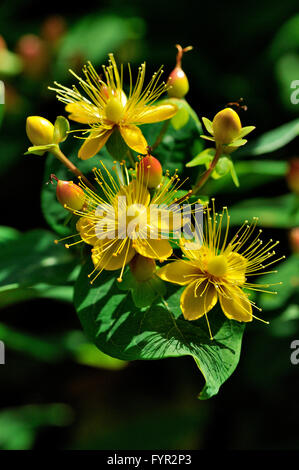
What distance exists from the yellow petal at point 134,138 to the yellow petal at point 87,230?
20 cm

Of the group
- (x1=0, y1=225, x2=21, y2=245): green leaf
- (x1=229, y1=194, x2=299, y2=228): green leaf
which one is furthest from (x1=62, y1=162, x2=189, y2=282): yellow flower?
(x1=229, y1=194, x2=299, y2=228): green leaf

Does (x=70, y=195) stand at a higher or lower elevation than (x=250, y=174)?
lower

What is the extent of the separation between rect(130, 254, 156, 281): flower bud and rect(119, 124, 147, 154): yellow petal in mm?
257

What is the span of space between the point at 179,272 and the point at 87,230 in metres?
0.23

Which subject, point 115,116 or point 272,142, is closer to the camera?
point 115,116

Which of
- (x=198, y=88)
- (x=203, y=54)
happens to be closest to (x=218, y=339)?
(x=198, y=88)

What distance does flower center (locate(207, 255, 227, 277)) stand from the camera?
4.16ft

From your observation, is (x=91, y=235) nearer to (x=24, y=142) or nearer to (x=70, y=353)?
(x=70, y=353)

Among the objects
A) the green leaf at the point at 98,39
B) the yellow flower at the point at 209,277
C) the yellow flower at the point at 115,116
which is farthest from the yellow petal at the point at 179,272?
the green leaf at the point at 98,39

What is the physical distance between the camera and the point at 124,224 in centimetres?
128

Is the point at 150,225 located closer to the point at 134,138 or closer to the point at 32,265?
the point at 134,138

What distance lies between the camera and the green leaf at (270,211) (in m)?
2.01

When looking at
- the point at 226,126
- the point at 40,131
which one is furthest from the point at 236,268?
the point at 40,131

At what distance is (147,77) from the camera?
7.88 ft
